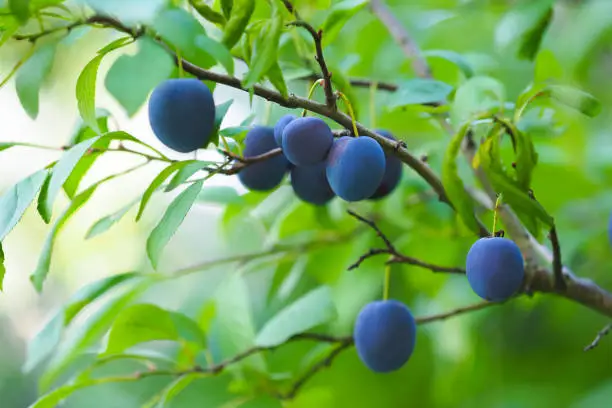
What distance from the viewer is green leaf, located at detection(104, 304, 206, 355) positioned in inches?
28.6

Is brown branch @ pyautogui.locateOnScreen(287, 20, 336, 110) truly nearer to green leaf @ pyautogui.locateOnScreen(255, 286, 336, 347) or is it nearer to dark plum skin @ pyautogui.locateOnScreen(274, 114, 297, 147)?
dark plum skin @ pyautogui.locateOnScreen(274, 114, 297, 147)

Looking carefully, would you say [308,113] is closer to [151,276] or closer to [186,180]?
[186,180]

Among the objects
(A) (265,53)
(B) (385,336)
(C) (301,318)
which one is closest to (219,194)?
(C) (301,318)

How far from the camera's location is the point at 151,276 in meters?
0.83

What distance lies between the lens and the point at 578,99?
0.61m

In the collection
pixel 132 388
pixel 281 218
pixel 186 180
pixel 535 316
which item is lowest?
pixel 132 388

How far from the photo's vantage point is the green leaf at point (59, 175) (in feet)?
1.58

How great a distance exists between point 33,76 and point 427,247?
22.4 inches

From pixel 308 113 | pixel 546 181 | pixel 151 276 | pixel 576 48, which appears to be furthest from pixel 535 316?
pixel 308 113

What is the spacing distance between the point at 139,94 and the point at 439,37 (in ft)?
2.39

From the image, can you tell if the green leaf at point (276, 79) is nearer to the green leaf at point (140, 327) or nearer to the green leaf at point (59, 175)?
the green leaf at point (59, 175)

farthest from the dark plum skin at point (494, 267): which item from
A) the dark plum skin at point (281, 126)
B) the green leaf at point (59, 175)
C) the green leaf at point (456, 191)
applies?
the green leaf at point (59, 175)

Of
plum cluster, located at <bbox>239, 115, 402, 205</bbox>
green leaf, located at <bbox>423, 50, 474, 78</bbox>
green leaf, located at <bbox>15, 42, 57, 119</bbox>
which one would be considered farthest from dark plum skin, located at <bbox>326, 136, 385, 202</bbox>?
green leaf, located at <bbox>423, 50, 474, 78</bbox>

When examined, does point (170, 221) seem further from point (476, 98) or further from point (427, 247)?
point (427, 247)
